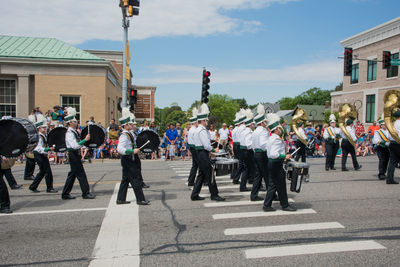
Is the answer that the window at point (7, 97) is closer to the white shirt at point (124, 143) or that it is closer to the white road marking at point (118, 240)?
the white shirt at point (124, 143)

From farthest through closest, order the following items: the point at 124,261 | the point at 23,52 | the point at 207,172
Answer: the point at 23,52 → the point at 207,172 → the point at 124,261

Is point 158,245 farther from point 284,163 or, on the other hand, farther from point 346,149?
point 346,149

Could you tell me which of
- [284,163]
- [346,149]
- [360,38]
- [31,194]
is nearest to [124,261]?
[284,163]

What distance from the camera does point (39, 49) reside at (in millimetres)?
25078

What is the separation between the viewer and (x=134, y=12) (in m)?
14.1

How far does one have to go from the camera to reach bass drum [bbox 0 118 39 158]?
22.7 ft

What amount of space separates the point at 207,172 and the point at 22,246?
400 centimetres

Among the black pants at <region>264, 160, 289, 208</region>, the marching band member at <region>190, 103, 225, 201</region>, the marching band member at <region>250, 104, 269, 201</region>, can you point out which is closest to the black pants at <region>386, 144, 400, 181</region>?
the marching band member at <region>250, 104, 269, 201</region>

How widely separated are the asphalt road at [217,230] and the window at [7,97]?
17002 mm

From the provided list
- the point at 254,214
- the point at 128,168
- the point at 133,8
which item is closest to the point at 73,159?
the point at 128,168

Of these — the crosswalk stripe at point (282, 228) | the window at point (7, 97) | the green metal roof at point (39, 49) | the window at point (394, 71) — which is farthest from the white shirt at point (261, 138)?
the window at point (394, 71)

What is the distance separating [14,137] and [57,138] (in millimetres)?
2291

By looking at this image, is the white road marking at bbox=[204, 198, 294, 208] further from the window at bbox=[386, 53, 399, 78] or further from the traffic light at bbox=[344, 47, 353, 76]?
the window at bbox=[386, 53, 399, 78]

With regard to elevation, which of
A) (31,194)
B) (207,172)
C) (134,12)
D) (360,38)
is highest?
(360,38)
